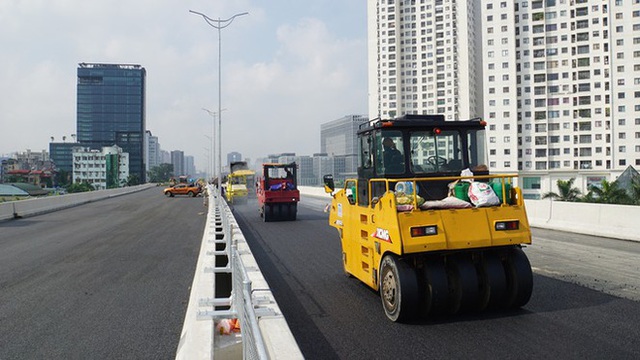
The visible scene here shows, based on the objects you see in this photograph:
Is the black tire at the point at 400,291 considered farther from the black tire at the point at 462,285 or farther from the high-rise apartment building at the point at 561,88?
the high-rise apartment building at the point at 561,88

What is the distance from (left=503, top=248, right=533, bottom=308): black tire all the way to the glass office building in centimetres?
16623

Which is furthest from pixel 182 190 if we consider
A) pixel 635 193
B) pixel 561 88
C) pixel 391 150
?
pixel 561 88

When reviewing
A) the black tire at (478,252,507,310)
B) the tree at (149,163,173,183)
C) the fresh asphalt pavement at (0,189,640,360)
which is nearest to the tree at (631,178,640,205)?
the fresh asphalt pavement at (0,189,640,360)

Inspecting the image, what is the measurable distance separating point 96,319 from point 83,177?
137423mm

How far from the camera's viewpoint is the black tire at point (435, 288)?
5.78m

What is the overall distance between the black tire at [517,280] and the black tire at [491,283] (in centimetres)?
12

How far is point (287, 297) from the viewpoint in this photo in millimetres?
7082

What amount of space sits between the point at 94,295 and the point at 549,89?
89.1 metres

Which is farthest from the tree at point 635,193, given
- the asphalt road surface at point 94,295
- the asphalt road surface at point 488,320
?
the asphalt road surface at point 94,295

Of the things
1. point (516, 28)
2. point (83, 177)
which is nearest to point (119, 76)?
point (83, 177)

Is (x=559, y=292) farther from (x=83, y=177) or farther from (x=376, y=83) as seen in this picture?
(x=83, y=177)

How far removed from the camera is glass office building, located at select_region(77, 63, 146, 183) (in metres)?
160

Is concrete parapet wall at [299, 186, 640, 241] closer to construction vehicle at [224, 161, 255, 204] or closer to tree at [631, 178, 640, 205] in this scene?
tree at [631, 178, 640, 205]

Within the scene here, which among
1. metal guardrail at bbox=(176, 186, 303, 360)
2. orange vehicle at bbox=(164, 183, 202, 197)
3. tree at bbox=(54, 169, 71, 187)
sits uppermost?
tree at bbox=(54, 169, 71, 187)
